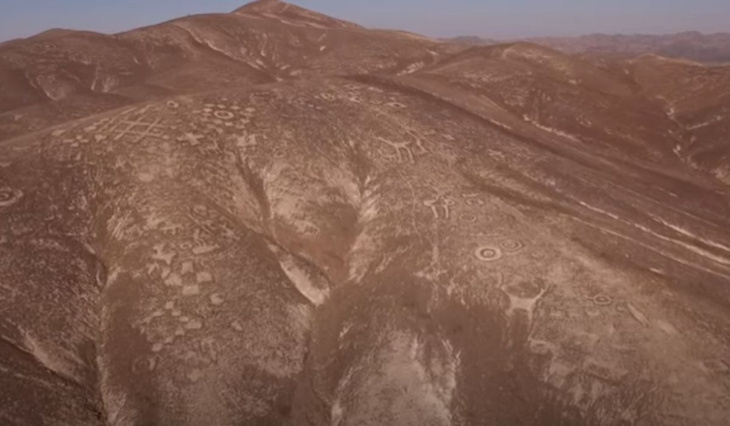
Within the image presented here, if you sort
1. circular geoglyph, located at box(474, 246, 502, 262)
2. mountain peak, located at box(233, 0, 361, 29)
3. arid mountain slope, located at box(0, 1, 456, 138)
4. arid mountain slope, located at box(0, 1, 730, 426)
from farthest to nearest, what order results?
mountain peak, located at box(233, 0, 361, 29)
arid mountain slope, located at box(0, 1, 456, 138)
circular geoglyph, located at box(474, 246, 502, 262)
arid mountain slope, located at box(0, 1, 730, 426)

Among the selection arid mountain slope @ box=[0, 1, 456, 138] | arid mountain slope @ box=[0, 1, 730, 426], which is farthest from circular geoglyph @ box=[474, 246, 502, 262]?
arid mountain slope @ box=[0, 1, 456, 138]

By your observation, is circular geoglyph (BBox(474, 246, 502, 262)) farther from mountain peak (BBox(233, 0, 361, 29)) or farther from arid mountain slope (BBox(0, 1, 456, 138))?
mountain peak (BBox(233, 0, 361, 29))

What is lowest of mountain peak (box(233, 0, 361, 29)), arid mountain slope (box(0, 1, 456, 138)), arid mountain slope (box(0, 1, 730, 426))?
arid mountain slope (box(0, 1, 730, 426))

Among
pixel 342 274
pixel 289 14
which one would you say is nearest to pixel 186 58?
pixel 289 14

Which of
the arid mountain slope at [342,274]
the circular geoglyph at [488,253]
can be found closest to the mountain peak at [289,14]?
the arid mountain slope at [342,274]

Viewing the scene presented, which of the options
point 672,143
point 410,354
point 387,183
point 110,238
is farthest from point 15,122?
point 672,143

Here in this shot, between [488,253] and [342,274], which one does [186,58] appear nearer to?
[342,274]

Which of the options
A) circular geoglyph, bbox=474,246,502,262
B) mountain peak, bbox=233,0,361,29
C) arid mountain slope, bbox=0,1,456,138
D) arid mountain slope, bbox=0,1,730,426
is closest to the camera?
arid mountain slope, bbox=0,1,730,426

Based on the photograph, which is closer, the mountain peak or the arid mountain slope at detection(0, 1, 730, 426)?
the arid mountain slope at detection(0, 1, 730, 426)
